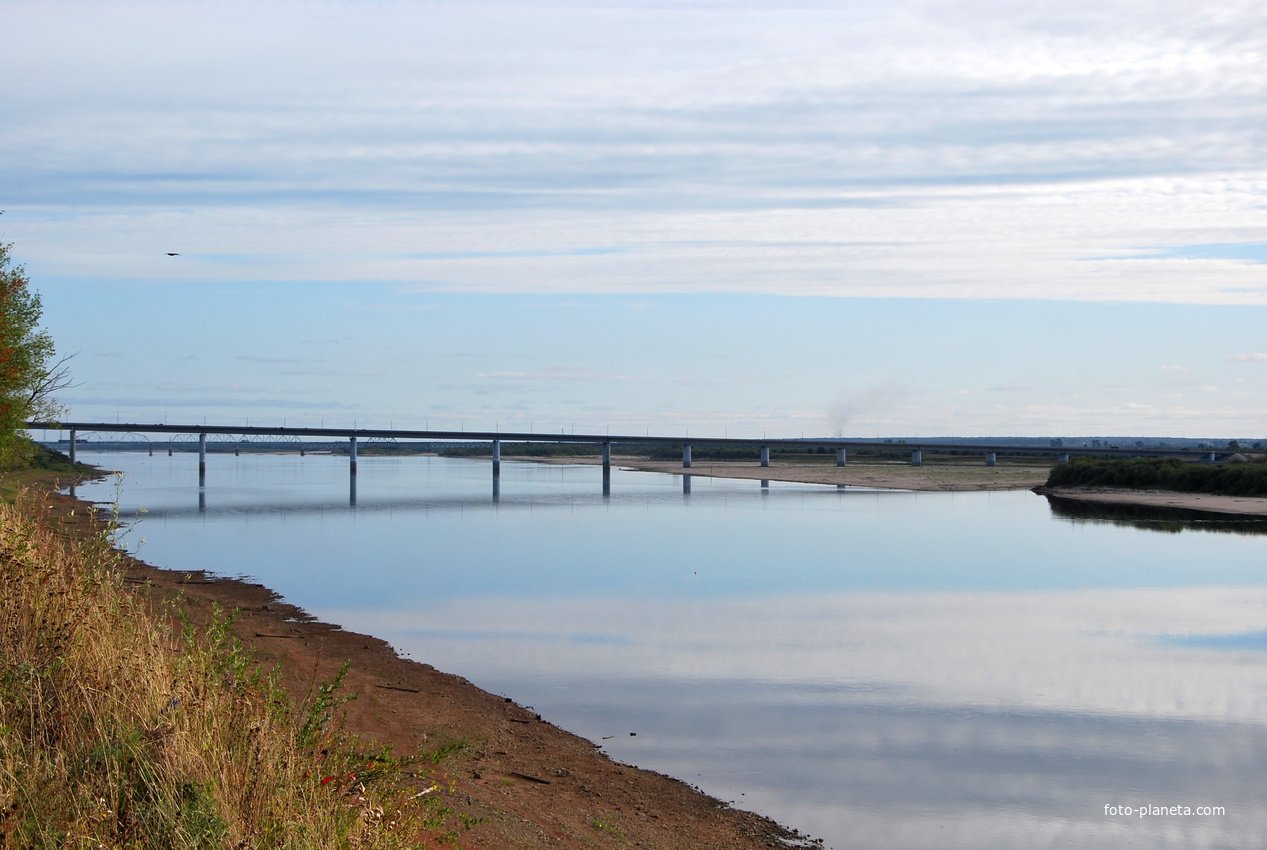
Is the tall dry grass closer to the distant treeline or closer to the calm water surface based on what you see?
the calm water surface

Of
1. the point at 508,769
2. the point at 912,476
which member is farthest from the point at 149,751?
the point at 912,476

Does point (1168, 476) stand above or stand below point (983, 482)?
above

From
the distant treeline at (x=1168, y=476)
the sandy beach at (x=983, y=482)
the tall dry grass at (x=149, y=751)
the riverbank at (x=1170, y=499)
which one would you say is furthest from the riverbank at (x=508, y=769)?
the distant treeline at (x=1168, y=476)

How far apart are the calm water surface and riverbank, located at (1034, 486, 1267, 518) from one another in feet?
60.2

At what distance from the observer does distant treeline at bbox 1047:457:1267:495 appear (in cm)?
8694

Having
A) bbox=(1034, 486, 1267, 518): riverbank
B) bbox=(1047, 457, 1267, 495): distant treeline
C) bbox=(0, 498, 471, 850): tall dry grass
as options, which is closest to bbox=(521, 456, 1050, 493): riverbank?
bbox=(1047, 457, 1267, 495): distant treeline

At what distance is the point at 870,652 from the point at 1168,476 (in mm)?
79497

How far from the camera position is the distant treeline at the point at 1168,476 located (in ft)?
285

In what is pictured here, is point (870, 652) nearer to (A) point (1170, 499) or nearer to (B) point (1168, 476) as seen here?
(A) point (1170, 499)

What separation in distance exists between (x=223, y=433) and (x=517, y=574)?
415 feet

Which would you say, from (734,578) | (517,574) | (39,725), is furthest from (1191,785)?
(517,574)

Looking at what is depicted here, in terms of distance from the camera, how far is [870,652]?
80.7 feet

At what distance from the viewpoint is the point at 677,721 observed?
18.3 metres

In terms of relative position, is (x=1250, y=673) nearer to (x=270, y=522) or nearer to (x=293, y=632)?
(x=293, y=632)
